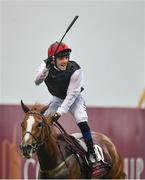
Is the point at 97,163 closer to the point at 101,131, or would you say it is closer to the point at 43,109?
the point at 43,109

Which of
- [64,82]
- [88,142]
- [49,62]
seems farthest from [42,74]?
[88,142]

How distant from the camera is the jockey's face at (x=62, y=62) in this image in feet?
25.8

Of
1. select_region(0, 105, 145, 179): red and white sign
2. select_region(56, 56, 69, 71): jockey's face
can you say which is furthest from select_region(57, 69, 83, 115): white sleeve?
select_region(0, 105, 145, 179): red and white sign

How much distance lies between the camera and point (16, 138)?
1122 cm

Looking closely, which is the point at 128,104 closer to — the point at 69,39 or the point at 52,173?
the point at 69,39

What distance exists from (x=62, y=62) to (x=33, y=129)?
79 centimetres

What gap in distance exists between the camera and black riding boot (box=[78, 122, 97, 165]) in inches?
320

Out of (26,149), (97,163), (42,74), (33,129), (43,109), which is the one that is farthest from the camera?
(97,163)

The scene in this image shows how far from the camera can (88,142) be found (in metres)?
8.17

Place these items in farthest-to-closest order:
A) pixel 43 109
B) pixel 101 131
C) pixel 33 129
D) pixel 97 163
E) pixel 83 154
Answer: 1. pixel 101 131
2. pixel 97 163
3. pixel 83 154
4. pixel 43 109
5. pixel 33 129

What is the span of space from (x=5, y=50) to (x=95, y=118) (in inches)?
64.1

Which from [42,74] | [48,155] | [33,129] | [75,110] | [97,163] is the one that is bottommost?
[97,163]

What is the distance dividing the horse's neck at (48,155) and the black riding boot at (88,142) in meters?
0.42

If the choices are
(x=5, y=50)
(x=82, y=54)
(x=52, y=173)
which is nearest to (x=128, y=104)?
(x=82, y=54)
